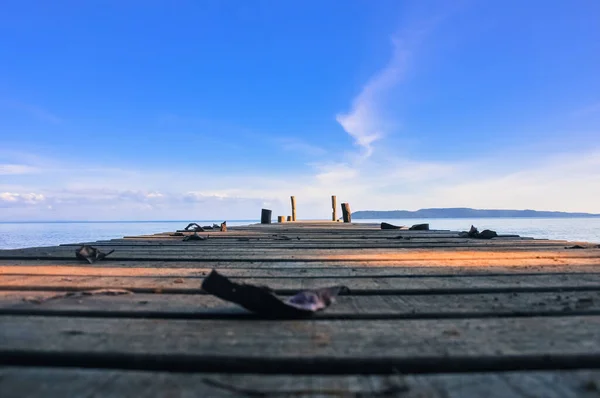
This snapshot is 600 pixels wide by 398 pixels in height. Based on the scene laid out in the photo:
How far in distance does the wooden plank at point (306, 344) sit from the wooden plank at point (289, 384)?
2.0 inches

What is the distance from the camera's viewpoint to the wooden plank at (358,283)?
166 cm

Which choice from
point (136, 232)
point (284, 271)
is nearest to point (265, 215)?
point (284, 271)

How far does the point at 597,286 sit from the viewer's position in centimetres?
170

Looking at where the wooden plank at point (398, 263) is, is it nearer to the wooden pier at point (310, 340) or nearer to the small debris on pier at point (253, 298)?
the wooden pier at point (310, 340)

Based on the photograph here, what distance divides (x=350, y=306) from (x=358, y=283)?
0.45 metres

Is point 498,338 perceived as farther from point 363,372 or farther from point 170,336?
point 170,336

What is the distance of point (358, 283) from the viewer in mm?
1814

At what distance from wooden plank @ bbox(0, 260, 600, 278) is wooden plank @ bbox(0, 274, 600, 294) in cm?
10

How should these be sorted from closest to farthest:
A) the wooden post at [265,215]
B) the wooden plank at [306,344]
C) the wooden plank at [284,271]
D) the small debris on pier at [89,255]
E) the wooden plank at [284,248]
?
the wooden plank at [306,344]
the wooden plank at [284,271]
the small debris on pier at [89,255]
the wooden plank at [284,248]
the wooden post at [265,215]

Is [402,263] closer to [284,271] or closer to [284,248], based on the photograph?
[284,271]

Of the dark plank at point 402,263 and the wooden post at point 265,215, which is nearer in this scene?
the dark plank at point 402,263

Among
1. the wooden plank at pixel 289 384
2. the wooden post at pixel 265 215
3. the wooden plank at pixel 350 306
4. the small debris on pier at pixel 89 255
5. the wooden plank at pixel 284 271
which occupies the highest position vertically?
the wooden post at pixel 265 215

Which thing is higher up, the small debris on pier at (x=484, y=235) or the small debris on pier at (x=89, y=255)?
the small debris on pier at (x=484, y=235)

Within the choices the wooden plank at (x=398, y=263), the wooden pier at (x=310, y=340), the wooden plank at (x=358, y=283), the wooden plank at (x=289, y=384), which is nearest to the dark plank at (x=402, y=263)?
the wooden plank at (x=398, y=263)
